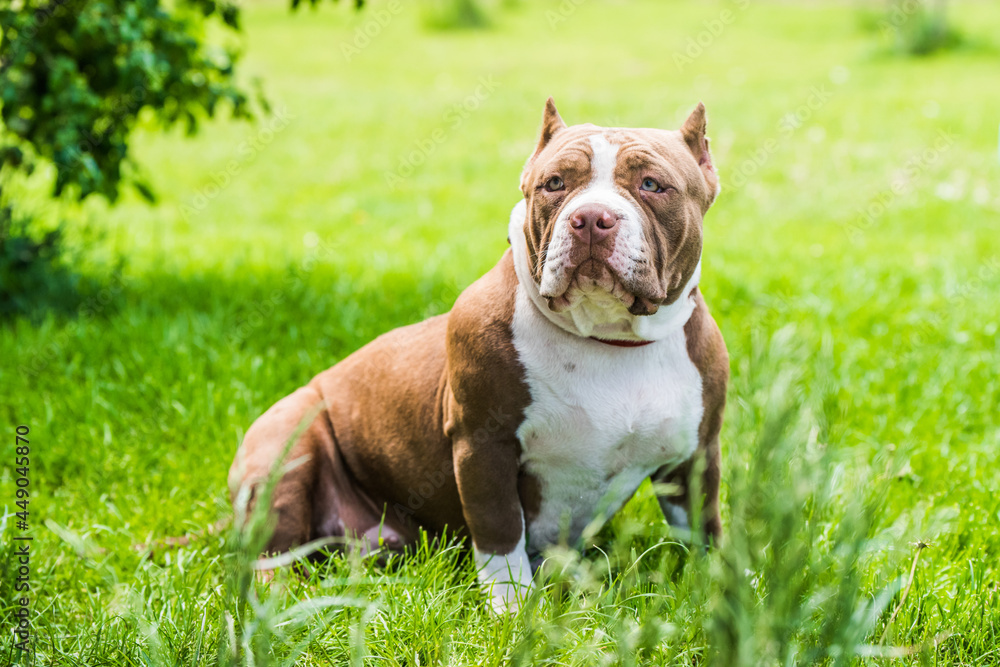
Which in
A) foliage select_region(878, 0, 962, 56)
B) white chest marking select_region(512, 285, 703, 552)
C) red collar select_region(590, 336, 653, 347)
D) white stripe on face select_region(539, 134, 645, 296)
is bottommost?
foliage select_region(878, 0, 962, 56)

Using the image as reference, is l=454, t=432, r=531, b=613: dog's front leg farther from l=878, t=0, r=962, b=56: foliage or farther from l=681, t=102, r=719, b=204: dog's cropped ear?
l=878, t=0, r=962, b=56: foliage

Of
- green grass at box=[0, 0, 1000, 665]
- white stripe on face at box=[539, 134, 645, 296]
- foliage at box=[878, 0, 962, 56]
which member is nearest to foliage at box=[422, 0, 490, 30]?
green grass at box=[0, 0, 1000, 665]

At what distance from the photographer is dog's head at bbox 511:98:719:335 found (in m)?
1.96

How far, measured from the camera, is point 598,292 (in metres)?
2.03

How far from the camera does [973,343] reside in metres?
4.13

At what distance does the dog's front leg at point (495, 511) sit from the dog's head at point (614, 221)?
Result: 384 millimetres

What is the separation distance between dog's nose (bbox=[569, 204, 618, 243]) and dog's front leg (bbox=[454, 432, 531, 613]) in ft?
1.89

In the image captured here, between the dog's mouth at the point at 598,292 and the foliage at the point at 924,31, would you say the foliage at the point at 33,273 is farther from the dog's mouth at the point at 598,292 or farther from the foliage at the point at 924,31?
the foliage at the point at 924,31

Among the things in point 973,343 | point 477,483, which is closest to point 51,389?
point 477,483

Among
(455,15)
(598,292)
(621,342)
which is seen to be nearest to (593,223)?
(598,292)

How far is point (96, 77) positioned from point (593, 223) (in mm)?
3224

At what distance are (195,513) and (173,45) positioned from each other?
2.47 metres

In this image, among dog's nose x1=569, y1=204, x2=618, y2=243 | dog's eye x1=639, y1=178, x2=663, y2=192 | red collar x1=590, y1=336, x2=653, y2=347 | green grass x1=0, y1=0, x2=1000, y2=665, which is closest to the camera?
green grass x1=0, y1=0, x2=1000, y2=665

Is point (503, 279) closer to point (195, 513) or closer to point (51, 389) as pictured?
point (195, 513)
